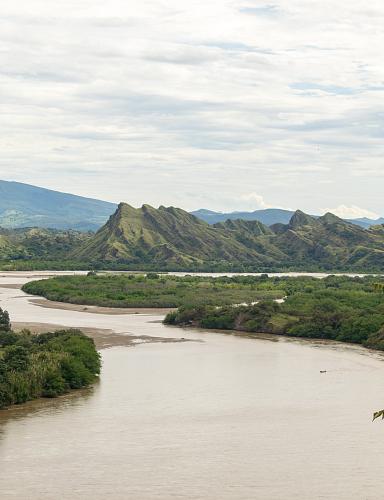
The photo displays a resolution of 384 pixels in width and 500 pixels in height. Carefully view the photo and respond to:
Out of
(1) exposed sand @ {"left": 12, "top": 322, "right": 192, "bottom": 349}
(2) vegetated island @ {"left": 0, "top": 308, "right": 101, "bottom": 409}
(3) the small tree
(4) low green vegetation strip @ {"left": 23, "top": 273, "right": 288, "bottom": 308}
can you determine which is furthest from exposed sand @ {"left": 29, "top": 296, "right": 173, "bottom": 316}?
(2) vegetated island @ {"left": 0, "top": 308, "right": 101, "bottom": 409}

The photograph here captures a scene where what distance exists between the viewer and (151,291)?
130500mm

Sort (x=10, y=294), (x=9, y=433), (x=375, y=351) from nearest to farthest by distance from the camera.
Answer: (x=9, y=433)
(x=375, y=351)
(x=10, y=294)

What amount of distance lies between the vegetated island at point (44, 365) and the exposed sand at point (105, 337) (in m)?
12.6

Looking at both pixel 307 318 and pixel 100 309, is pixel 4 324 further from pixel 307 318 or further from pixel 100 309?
pixel 100 309

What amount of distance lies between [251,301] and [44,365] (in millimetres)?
69131

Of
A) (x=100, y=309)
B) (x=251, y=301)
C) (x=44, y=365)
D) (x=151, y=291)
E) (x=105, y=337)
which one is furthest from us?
(x=151, y=291)

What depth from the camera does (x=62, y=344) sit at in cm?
6122

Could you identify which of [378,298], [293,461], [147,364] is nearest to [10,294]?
[378,298]

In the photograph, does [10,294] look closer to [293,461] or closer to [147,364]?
[147,364]

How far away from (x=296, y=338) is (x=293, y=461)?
4658 cm

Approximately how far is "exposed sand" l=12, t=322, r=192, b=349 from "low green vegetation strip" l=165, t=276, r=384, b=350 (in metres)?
11.6

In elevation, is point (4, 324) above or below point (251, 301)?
below

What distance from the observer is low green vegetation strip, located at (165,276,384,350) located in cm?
8362

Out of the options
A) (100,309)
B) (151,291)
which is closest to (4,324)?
(100,309)
